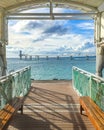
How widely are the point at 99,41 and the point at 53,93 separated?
388 cm

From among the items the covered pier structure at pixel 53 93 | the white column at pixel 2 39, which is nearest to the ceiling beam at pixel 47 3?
the covered pier structure at pixel 53 93

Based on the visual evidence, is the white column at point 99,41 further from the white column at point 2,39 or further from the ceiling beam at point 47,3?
the white column at point 2,39

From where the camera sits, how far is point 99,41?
49.1 feet

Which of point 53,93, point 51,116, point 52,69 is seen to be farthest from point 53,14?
point 52,69

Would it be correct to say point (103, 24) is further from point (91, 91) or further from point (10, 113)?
point (10, 113)

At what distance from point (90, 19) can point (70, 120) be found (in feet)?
31.6

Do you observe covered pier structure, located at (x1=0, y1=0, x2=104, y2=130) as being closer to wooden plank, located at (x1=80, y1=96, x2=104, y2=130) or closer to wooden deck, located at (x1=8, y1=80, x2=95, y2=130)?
wooden deck, located at (x1=8, y1=80, x2=95, y2=130)

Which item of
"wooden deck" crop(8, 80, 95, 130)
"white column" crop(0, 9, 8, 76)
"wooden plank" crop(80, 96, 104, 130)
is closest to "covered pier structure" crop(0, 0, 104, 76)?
"white column" crop(0, 9, 8, 76)

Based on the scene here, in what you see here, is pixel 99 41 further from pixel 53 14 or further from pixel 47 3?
pixel 47 3

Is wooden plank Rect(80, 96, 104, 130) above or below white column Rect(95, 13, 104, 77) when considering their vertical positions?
below

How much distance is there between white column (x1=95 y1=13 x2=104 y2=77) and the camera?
46.7ft

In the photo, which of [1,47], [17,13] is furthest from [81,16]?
[1,47]

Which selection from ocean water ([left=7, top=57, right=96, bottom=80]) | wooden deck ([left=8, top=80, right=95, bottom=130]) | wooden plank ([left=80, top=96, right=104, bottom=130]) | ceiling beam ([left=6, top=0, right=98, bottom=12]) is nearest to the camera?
wooden plank ([left=80, top=96, right=104, bottom=130])

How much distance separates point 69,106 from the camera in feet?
31.0
